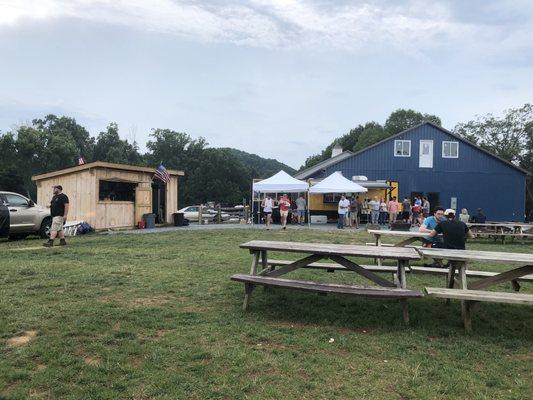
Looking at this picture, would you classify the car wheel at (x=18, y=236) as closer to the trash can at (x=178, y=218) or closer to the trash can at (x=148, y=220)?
the trash can at (x=148, y=220)

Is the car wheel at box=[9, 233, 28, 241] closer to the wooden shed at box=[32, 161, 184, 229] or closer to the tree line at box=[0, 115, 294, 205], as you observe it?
the wooden shed at box=[32, 161, 184, 229]

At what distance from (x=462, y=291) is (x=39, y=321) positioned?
4409 millimetres

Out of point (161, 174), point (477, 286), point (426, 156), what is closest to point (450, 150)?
point (426, 156)

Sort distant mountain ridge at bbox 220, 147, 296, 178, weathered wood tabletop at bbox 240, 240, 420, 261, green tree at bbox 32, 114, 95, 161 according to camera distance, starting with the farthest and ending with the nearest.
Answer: distant mountain ridge at bbox 220, 147, 296, 178
green tree at bbox 32, 114, 95, 161
weathered wood tabletop at bbox 240, 240, 420, 261

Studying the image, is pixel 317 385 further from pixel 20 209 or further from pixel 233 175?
pixel 233 175

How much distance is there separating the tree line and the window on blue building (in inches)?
1036

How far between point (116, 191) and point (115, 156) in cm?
4186

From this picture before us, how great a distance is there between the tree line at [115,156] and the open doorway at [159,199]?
1301cm

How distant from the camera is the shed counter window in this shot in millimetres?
18219

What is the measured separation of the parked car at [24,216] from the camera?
500 inches

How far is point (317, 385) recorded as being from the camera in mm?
3354

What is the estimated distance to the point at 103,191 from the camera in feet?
60.1

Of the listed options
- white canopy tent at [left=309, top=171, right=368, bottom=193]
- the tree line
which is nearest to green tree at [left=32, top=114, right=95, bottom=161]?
the tree line

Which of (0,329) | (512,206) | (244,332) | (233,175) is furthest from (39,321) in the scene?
(233,175)
